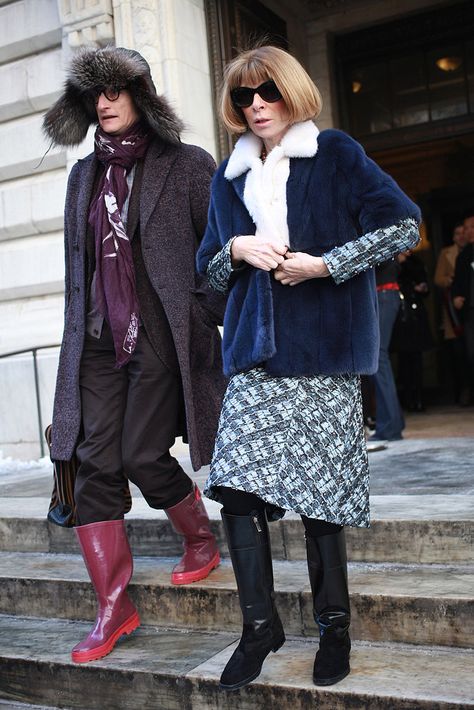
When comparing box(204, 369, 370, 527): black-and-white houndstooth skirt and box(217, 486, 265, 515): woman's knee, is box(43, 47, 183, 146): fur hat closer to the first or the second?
box(204, 369, 370, 527): black-and-white houndstooth skirt

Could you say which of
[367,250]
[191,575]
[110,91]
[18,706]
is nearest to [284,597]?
[191,575]

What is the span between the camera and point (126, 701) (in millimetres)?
3057

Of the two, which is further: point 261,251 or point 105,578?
point 105,578

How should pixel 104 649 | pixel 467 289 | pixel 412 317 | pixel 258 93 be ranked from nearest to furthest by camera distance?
1. pixel 258 93
2. pixel 104 649
3. pixel 467 289
4. pixel 412 317

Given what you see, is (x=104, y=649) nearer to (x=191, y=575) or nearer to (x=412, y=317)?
(x=191, y=575)

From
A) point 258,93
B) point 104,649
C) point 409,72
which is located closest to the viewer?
point 258,93

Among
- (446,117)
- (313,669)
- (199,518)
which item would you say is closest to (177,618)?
(199,518)

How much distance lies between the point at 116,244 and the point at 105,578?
1.21 m

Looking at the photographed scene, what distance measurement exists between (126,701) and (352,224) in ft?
5.79

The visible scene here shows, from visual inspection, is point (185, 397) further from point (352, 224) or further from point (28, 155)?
point (28, 155)

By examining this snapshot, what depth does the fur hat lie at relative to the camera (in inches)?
130

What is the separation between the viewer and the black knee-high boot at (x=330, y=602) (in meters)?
2.70

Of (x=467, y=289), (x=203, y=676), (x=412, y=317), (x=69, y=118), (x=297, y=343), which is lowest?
(x=203, y=676)

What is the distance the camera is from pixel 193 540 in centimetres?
361
